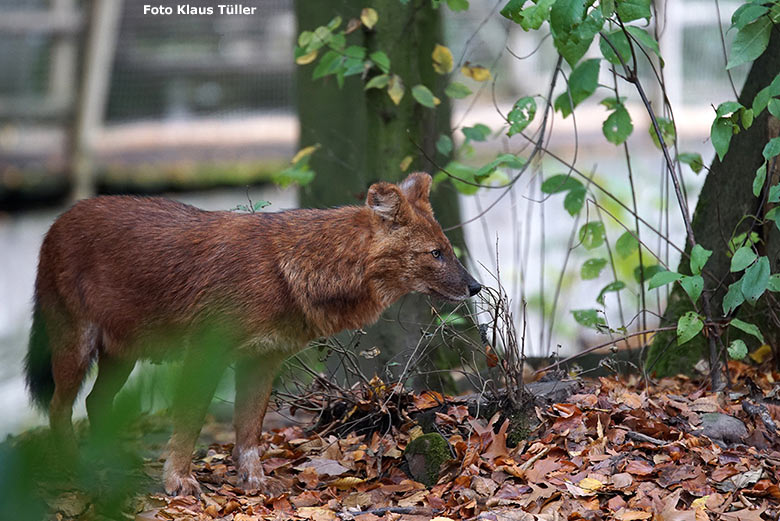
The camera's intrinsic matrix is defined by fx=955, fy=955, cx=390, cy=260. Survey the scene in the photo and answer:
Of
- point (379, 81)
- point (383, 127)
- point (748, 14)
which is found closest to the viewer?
point (748, 14)

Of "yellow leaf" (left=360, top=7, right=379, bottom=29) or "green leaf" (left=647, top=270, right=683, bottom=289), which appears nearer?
"green leaf" (left=647, top=270, right=683, bottom=289)

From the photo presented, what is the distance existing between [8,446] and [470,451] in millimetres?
2869

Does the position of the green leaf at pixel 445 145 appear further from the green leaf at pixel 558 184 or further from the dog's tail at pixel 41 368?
the dog's tail at pixel 41 368

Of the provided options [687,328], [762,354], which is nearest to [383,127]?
[687,328]

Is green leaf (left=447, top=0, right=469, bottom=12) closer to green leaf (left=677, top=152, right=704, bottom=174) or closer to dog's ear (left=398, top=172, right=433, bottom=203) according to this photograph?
dog's ear (left=398, top=172, right=433, bottom=203)

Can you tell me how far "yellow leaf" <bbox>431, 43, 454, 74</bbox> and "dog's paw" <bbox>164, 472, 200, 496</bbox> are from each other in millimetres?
2836

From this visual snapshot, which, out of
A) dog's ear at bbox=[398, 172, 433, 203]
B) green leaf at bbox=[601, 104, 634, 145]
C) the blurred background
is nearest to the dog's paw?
dog's ear at bbox=[398, 172, 433, 203]

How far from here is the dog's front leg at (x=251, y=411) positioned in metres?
4.40

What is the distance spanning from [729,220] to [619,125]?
868 mm

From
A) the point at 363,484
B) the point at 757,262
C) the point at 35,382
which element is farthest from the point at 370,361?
the point at 757,262

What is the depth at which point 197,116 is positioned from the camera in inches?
510

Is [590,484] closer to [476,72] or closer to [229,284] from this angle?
[229,284]

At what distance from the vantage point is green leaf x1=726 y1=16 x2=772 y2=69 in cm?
388

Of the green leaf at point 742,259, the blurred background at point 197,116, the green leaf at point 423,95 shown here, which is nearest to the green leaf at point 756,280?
the green leaf at point 742,259
